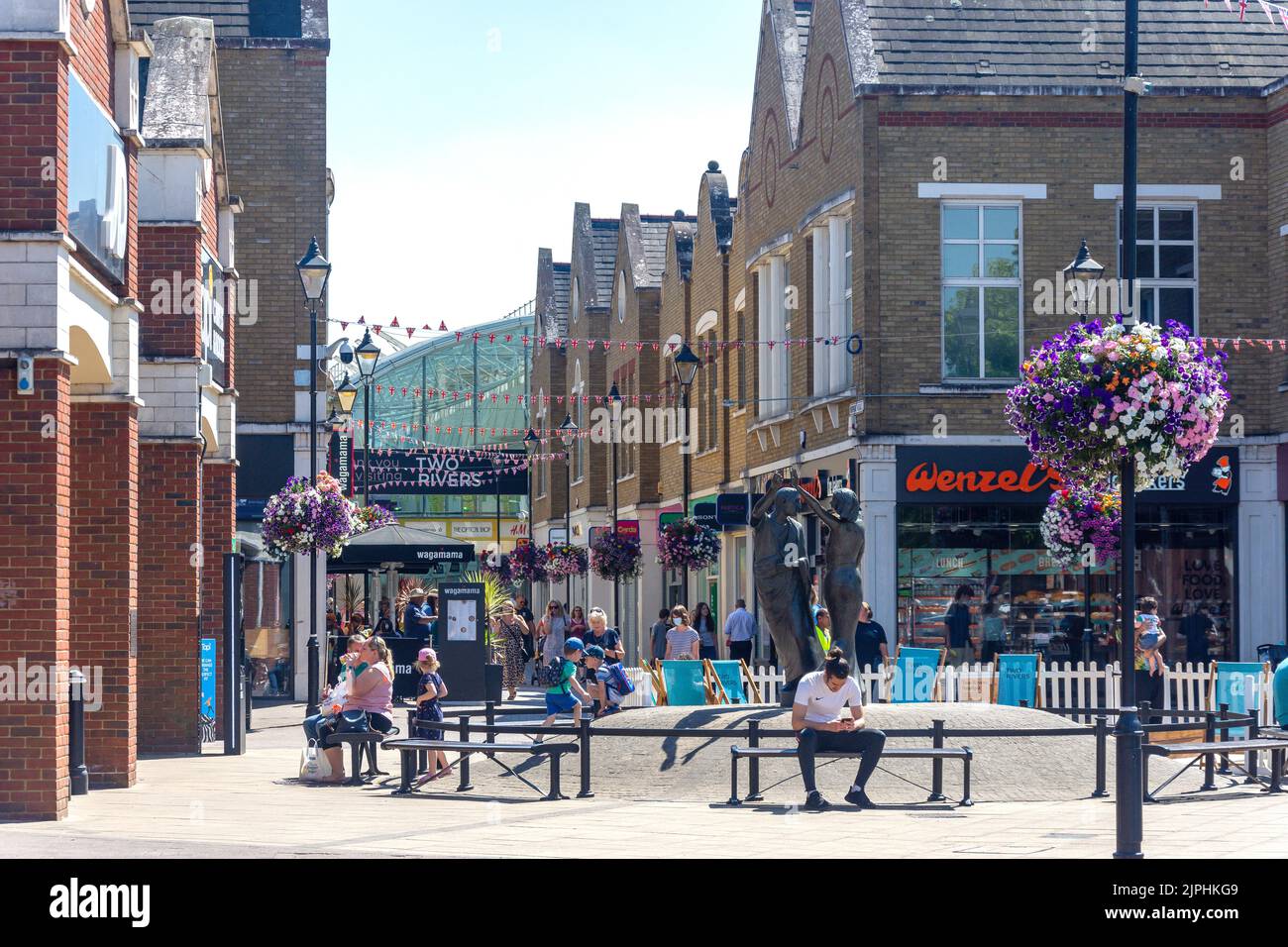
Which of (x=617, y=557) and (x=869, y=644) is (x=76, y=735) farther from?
(x=617, y=557)

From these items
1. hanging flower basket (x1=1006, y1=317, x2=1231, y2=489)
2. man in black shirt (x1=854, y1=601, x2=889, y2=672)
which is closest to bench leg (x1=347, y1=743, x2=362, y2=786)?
hanging flower basket (x1=1006, y1=317, x2=1231, y2=489)

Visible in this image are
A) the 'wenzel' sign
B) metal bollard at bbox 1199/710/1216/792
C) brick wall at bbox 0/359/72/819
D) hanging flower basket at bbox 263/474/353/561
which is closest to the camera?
brick wall at bbox 0/359/72/819

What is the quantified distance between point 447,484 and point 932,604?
4237 centimetres

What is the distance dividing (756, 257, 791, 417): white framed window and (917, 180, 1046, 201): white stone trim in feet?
19.0

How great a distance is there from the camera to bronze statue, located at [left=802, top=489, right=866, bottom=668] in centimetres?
1783

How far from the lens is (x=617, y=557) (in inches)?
1622

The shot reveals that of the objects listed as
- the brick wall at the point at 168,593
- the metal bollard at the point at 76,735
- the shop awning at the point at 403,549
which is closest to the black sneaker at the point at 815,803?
the metal bollard at the point at 76,735

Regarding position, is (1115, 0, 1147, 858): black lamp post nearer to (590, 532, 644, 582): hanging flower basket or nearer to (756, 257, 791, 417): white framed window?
(756, 257, 791, 417): white framed window

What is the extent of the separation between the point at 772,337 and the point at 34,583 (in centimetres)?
2193

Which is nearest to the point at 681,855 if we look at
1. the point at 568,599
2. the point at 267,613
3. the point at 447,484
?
the point at 267,613

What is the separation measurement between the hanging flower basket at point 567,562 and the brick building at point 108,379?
83.9ft

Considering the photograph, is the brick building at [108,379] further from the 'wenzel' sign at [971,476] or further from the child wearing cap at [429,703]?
the 'wenzel' sign at [971,476]

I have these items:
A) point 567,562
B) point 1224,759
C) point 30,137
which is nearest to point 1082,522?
point 1224,759

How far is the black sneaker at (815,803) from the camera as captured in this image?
14695mm
